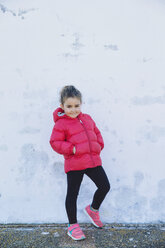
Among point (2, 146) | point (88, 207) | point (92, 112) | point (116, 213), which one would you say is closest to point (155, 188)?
point (116, 213)

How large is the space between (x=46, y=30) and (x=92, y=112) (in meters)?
1.09

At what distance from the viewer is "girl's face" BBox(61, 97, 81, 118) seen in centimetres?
258

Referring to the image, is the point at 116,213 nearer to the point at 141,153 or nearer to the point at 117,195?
the point at 117,195

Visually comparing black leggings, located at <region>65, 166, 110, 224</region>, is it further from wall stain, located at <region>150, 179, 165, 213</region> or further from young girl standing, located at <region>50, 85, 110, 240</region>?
wall stain, located at <region>150, 179, 165, 213</region>

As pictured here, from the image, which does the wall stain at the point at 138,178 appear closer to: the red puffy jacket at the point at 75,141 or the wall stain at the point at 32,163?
the red puffy jacket at the point at 75,141

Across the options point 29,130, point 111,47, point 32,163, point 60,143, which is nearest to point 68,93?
point 60,143

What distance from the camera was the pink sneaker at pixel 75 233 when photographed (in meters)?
2.53

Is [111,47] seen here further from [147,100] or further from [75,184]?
[75,184]

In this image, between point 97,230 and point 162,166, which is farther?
point 162,166

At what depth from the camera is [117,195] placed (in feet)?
9.67

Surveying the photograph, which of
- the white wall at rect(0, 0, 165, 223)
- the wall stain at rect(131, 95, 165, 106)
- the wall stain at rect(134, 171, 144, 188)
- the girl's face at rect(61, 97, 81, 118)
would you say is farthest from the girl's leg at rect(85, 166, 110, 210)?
the wall stain at rect(131, 95, 165, 106)

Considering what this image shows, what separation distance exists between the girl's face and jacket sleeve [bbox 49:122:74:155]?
164 millimetres

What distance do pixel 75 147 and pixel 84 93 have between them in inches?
29.6

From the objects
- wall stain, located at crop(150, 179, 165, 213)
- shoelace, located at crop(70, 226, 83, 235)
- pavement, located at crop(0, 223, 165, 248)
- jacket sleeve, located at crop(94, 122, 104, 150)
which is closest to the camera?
pavement, located at crop(0, 223, 165, 248)
